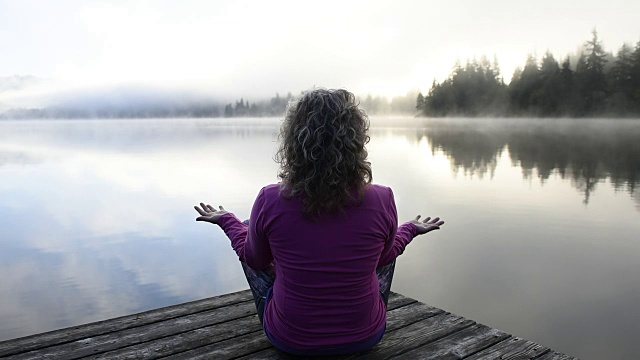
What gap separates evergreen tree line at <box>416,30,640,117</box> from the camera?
33.4 metres

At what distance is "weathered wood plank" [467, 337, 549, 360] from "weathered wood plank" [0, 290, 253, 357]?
4.45 feet

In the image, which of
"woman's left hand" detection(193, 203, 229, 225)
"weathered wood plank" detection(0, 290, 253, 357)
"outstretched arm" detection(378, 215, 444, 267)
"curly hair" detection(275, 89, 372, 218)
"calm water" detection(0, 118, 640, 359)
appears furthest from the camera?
"calm water" detection(0, 118, 640, 359)

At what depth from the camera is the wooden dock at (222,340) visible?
232 cm

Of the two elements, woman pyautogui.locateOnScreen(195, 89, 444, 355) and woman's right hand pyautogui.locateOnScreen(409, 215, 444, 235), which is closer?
woman pyautogui.locateOnScreen(195, 89, 444, 355)

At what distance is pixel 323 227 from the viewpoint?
1.81 meters

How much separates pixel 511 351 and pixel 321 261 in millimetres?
1143

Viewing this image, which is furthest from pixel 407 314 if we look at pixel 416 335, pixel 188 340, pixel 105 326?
pixel 105 326

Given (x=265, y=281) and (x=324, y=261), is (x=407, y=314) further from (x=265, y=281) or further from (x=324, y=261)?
(x=324, y=261)

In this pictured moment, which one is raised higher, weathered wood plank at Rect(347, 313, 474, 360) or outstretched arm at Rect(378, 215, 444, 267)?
outstretched arm at Rect(378, 215, 444, 267)

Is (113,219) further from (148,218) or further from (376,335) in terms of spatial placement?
(376,335)

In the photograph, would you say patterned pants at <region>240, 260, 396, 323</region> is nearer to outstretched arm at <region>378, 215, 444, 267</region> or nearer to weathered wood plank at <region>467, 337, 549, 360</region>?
outstretched arm at <region>378, 215, 444, 267</region>

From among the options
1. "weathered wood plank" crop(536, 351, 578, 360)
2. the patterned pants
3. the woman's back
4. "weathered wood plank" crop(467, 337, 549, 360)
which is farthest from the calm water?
"weathered wood plank" crop(536, 351, 578, 360)

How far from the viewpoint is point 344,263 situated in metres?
1.85

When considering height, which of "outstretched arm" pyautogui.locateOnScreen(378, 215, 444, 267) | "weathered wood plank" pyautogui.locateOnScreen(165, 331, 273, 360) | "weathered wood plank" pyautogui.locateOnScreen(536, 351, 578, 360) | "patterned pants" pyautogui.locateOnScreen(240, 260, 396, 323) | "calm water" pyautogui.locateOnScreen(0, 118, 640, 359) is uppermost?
"outstretched arm" pyautogui.locateOnScreen(378, 215, 444, 267)
